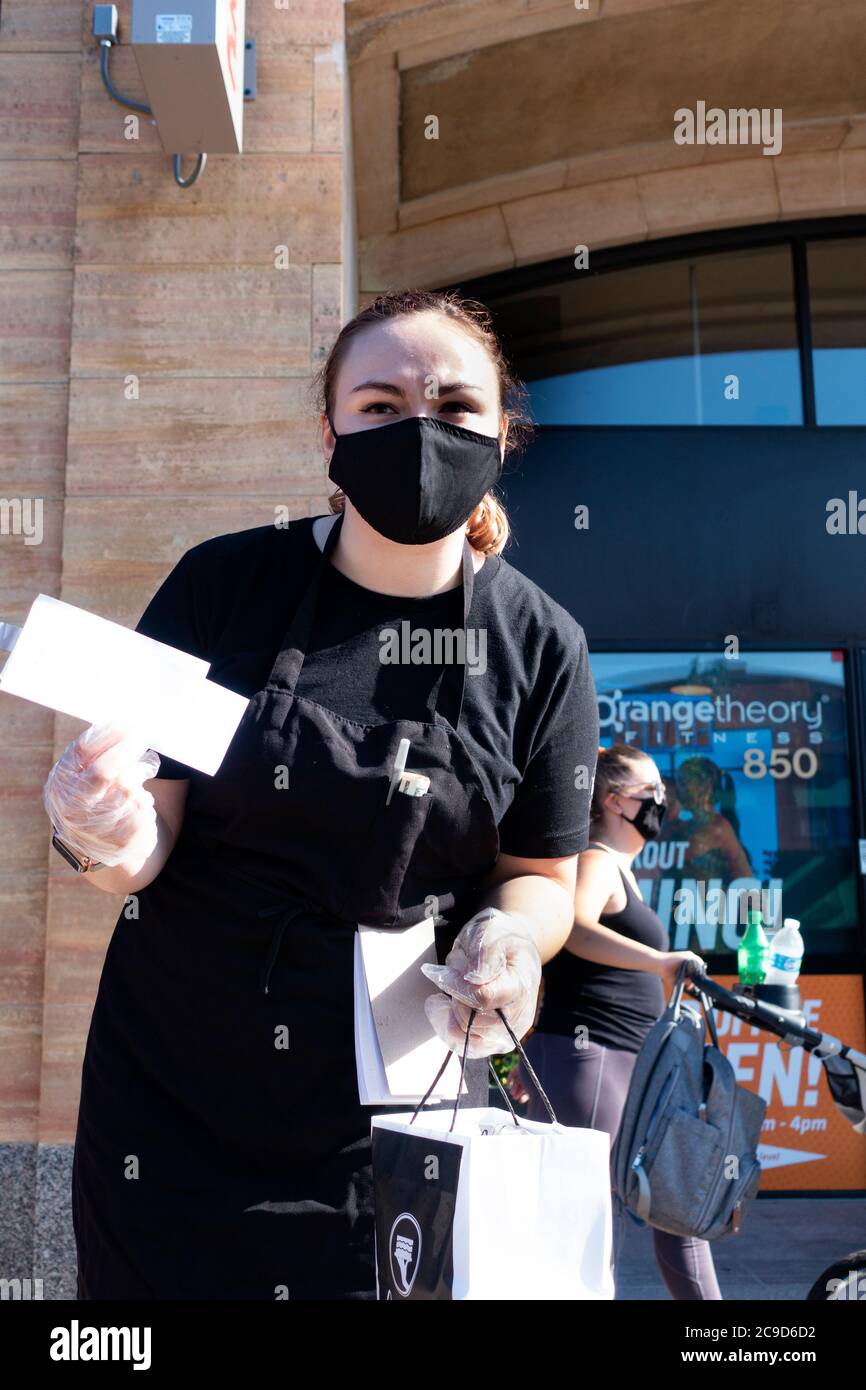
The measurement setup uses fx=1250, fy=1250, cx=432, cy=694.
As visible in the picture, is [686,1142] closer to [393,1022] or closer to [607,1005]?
[607,1005]

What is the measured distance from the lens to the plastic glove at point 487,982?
158cm

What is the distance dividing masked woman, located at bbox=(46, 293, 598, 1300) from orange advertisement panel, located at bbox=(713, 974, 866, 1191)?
4.58 meters

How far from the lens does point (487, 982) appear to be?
1573 mm

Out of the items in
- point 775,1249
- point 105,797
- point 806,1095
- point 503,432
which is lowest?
point 775,1249

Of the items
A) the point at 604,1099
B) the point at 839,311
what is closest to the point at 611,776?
the point at 604,1099

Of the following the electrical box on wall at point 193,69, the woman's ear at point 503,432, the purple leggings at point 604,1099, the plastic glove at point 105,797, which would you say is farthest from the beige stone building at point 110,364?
the plastic glove at point 105,797

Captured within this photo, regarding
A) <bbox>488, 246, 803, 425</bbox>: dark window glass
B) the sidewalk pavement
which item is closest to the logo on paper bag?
the sidewalk pavement

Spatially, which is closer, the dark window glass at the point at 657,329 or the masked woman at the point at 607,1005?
the masked woman at the point at 607,1005

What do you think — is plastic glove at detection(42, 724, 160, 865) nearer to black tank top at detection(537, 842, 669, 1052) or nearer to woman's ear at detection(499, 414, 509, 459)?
woman's ear at detection(499, 414, 509, 459)

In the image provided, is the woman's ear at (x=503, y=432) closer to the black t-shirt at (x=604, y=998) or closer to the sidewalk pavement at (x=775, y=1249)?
the black t-shirt at (x=604, y=998)

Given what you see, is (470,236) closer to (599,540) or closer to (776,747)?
(599,540)

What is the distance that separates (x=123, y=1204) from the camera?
→ 1614 millimetres

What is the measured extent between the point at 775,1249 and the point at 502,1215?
461 centimetres
